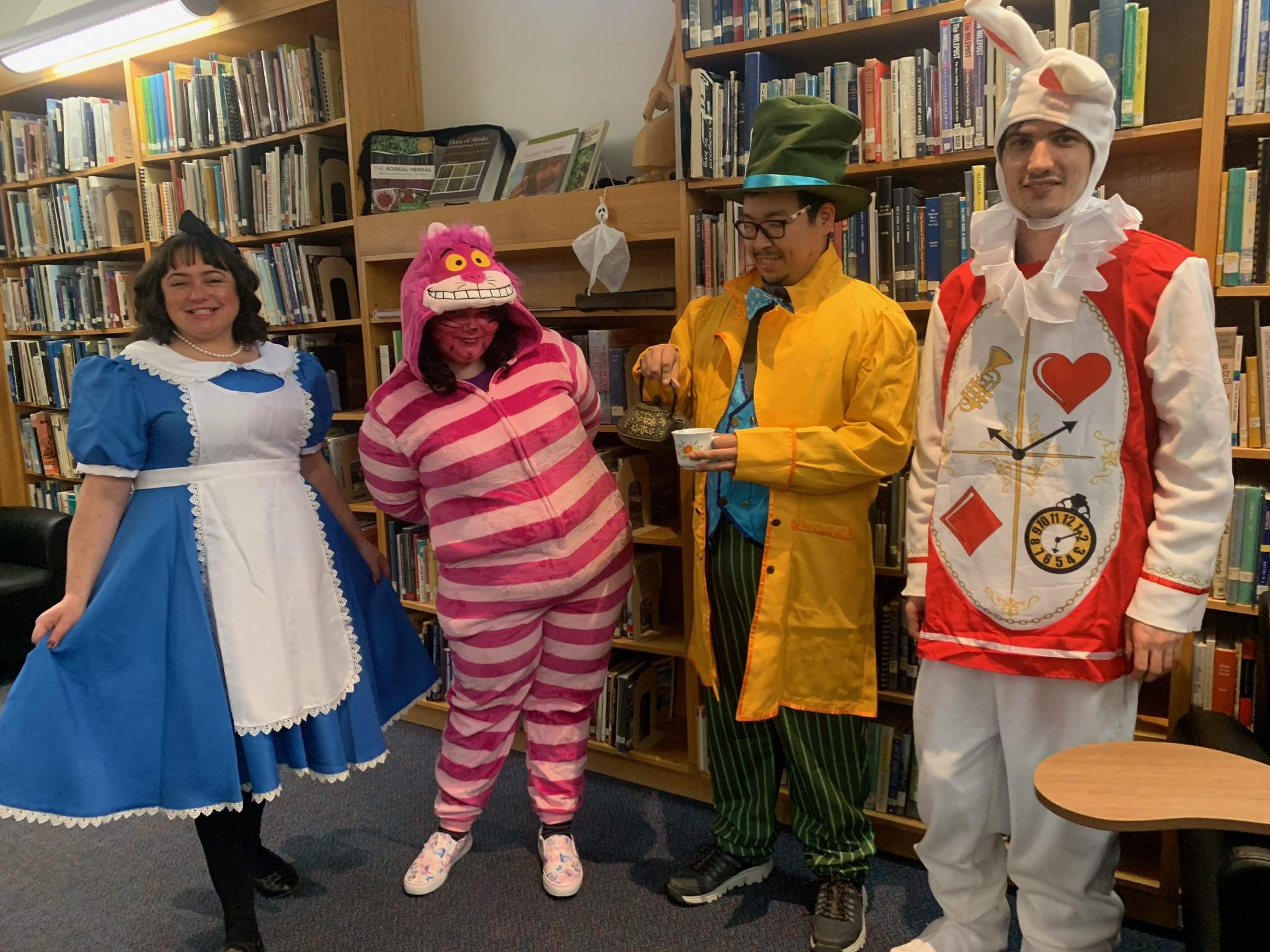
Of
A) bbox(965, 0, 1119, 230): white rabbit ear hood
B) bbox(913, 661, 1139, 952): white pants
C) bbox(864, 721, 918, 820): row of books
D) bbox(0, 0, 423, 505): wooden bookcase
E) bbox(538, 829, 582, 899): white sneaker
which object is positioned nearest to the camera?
bbox(965, 0, 1119, 230): white rabbit ear hood

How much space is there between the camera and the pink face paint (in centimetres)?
189

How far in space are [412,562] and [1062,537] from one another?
1.97 m

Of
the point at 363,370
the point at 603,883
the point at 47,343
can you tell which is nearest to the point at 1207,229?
the point at 603,883

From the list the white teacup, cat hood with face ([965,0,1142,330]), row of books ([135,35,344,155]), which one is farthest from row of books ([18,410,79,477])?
cat hood with face ([965,0,1142,330])

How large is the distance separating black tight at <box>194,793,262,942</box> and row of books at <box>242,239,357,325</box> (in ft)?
5.61

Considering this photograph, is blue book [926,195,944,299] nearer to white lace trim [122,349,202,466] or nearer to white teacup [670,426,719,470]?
white teacup [670,426,719,470]

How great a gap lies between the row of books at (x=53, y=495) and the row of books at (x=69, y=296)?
2.29 ft

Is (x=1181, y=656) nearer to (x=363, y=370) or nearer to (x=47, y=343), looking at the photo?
(x=363, y=370)

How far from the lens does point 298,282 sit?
3021 millimetres

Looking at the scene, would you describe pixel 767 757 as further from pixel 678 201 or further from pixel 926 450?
pixel 678 201

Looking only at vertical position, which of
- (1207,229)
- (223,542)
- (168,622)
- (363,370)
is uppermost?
(1207,229)

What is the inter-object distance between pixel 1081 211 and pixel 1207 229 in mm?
512

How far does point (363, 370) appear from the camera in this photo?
10.6ft

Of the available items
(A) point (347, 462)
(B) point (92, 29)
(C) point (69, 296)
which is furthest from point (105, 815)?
(C) point (69, 296)
